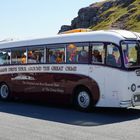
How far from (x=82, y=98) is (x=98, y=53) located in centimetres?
161

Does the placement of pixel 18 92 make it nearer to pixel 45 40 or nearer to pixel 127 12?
pixel 45 40

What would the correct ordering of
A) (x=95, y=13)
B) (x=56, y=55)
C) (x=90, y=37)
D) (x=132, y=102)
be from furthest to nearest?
(x=95, y=13)
(x=56, y=55)
(x=90, y=37)
(x=132, y=102)

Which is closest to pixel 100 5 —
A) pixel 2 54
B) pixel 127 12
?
pixel 127 12

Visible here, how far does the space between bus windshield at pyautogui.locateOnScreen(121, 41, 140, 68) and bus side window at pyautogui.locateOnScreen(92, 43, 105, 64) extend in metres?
0.75

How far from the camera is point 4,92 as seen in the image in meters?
20.9

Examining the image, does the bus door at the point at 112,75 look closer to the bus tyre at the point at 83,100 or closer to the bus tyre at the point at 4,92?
the bus tyre at the point at 83,100

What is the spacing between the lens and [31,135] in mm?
12078

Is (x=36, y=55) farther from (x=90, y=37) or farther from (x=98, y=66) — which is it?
(x=98, y=66)

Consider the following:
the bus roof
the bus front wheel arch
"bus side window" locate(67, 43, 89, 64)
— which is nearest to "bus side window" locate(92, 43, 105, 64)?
the bus roof

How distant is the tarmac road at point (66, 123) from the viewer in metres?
11.9

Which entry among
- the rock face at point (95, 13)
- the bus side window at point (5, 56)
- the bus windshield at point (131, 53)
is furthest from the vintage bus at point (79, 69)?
the rock face at point (95, 13)

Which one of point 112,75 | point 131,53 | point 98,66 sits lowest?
point 112,75

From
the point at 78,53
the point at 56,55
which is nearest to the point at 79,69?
the point at 78,53

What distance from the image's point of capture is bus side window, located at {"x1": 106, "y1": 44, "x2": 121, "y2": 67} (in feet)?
50.8
